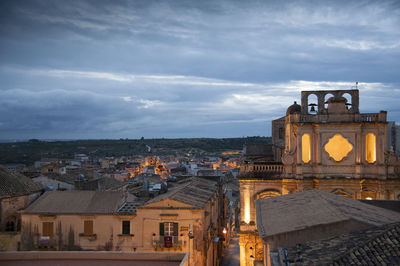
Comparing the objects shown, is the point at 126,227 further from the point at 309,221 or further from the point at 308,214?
the point at 309,221

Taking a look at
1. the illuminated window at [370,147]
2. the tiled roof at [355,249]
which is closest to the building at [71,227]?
the tiled roof at [355,249]

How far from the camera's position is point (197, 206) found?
92.2 ft

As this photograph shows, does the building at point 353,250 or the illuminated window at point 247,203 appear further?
the illuminated window at point 247,203

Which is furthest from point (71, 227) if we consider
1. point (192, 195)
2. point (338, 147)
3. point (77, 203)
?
point (338, 147)

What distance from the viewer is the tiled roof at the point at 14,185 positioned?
1289 inches

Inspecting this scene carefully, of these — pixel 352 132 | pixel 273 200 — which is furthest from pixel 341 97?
pixel 273 200

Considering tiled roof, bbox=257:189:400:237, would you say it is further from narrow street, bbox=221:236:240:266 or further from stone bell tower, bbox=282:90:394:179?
narrow street, bbox=221:236:240:266

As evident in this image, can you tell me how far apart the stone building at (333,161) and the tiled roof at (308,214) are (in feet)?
27.2

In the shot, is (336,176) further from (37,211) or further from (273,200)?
(37,211)

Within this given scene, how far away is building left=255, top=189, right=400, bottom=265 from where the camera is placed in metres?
14.4

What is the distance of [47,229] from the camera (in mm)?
29031

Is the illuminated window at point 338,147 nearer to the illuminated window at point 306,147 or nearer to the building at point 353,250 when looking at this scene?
the illuminated window at point 306,147

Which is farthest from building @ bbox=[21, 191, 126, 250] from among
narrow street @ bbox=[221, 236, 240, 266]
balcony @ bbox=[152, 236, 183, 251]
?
narrow street @ bbox=[221, 236, 240, 266]

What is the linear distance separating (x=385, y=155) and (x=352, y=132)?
2.96 metres
